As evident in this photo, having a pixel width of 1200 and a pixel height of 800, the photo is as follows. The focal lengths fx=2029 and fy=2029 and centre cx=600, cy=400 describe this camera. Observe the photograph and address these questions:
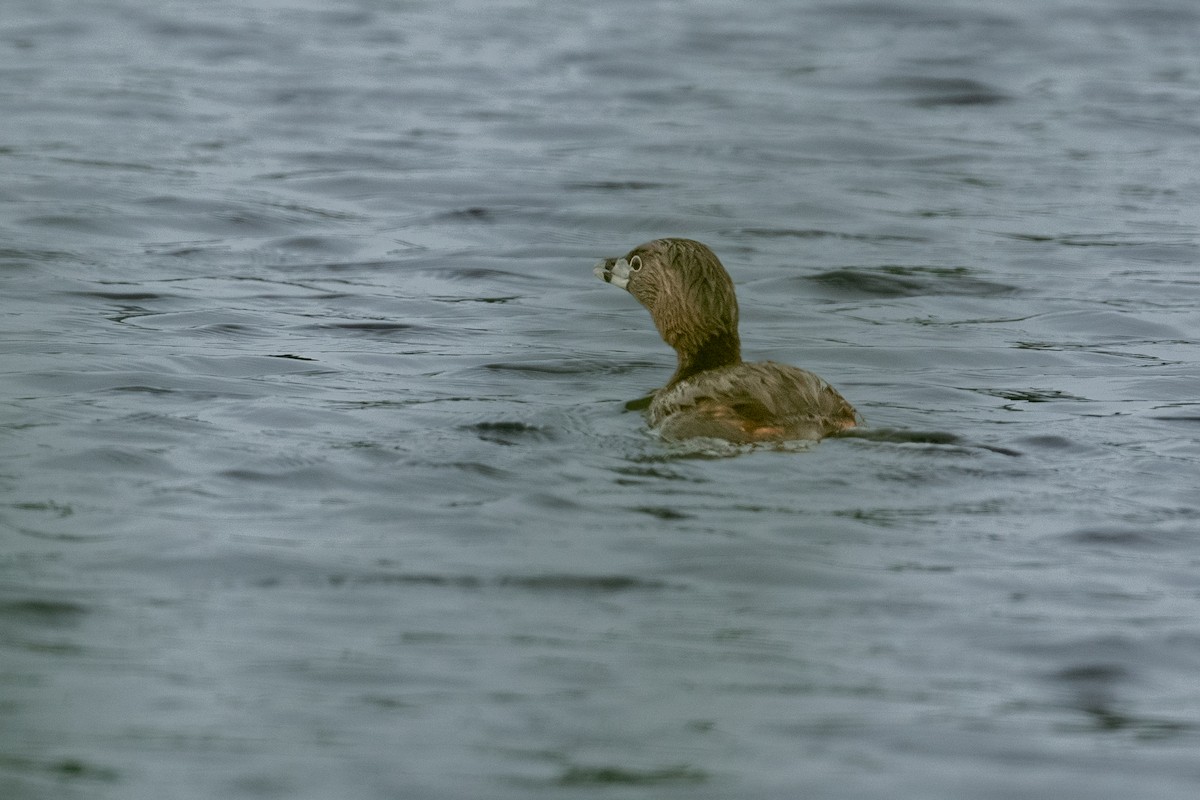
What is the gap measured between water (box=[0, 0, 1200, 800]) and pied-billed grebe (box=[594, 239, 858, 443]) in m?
0.19

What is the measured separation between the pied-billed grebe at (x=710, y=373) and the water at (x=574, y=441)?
19 centimetres

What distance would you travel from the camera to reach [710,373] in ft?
28.8

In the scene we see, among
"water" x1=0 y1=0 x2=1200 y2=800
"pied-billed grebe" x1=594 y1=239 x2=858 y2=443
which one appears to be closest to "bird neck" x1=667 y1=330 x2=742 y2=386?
"pied-billed grebe" x1=594 y1=239 x2=858 y2=443

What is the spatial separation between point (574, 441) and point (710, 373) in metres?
0.75

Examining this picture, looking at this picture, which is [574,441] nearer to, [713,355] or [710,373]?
[710,373]

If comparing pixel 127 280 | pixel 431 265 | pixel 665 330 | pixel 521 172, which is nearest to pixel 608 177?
pixel 521 172

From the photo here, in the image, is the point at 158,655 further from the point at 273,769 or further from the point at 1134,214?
the point at 1134,214

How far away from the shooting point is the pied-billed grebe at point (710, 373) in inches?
326

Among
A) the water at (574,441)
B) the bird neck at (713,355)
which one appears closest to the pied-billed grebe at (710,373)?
the bird neck at (713,355)

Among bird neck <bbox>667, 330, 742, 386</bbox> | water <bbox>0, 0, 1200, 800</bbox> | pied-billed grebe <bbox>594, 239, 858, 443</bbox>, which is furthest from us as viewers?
bird neck <bbox>667, 330, 742, 386</bbox>

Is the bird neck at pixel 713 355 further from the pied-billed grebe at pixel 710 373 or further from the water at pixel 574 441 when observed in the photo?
the water at pixel 574 441

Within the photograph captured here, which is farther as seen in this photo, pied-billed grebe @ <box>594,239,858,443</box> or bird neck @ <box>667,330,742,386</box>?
bird neck @ <box>667,330,742,386</box>

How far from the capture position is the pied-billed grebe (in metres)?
8.29

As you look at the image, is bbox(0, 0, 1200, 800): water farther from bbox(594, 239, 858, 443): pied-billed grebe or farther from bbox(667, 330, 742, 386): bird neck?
bbox(667, 330, 742, 386): bird neck
